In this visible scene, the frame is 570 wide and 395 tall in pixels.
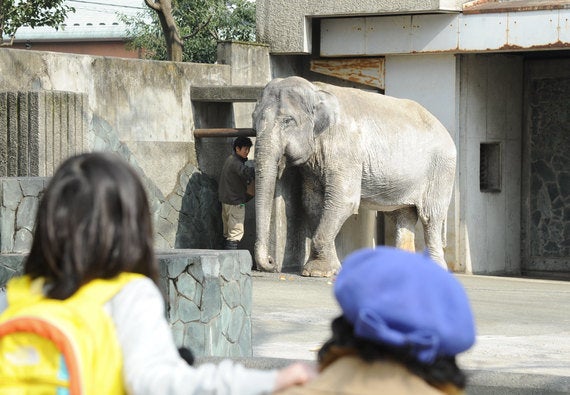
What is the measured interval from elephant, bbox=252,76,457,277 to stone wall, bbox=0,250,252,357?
535cm

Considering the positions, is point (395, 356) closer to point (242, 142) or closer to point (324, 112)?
point (324, 112)

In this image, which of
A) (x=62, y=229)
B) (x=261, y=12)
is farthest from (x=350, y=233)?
(x=62, y=229)

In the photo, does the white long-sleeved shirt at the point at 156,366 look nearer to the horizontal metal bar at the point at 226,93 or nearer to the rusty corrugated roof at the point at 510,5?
the horizontal metal bar at the point at 226,93

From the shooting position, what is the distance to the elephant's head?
13.0 meters

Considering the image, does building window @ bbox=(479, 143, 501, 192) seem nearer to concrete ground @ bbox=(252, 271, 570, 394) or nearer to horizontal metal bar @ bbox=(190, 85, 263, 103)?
concrete ground @ bbox=(252, 271, 570, 394)

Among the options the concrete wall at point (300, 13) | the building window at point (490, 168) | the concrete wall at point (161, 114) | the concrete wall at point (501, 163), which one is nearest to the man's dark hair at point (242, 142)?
the concrete wall at point (161, 114)

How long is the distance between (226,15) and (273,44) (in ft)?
29.7

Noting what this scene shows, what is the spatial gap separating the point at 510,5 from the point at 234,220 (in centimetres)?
389

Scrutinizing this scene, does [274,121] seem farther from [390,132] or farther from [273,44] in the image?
[273,44]

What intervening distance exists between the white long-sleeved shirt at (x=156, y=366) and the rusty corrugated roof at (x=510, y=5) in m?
12.3

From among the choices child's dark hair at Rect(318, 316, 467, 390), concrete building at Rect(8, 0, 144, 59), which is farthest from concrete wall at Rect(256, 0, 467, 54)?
concrete building at Rect(8, 0, 144, 59)

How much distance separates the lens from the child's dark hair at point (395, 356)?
2107 mm

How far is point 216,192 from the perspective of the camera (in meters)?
14.4

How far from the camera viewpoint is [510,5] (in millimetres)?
14500
